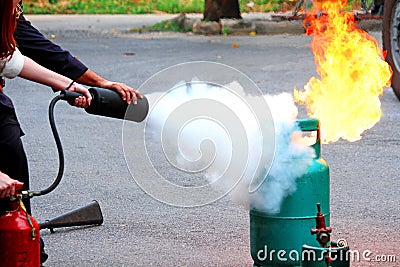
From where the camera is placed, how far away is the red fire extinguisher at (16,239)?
134 inches

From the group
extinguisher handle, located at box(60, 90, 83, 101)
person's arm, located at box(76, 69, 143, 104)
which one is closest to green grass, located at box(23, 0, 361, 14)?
person's arm, located at box(76, 69, 143, 104)

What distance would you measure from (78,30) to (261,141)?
14.0 meters

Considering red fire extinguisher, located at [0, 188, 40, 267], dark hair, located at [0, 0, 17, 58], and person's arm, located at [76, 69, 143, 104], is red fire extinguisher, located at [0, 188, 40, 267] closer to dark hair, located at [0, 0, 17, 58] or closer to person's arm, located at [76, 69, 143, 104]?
dark hair, located at [0, 0, 17, 58]

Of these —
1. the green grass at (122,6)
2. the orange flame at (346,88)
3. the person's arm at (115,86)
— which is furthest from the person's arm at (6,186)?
the green grass at (122,6)

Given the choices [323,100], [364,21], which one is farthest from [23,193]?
[364,21]

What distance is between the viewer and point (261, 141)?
12.9 feet

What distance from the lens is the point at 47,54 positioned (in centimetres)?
426

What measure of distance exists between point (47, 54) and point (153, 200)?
6.12 ft

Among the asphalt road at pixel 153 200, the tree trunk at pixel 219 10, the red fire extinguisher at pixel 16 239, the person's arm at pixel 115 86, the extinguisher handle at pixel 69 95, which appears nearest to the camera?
the red fire extinguisher at pixel 16 239

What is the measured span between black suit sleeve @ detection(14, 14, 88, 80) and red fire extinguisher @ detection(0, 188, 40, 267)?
3.19ft

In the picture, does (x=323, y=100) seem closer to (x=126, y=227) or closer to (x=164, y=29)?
(x=126, y=227)

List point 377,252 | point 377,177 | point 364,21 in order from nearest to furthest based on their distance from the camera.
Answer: point 377,252, point 377,177, point 364,21

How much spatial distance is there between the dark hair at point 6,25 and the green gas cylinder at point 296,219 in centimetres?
137

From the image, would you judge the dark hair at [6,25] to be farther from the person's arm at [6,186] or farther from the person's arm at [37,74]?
the person's arm at [6,186]
